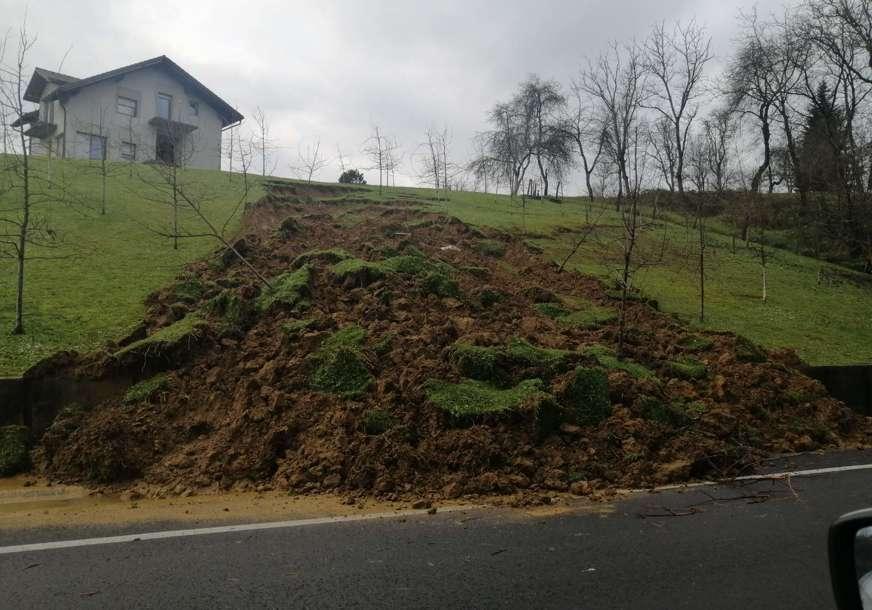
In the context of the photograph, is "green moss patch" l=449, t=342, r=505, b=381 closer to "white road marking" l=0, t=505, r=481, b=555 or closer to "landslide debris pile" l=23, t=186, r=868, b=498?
"landslide debris pile" l=23, t=186, r=868, b=498

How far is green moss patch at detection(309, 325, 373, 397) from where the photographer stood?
7.92m

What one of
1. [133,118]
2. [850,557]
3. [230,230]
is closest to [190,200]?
[230,230]

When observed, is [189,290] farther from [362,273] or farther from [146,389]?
[146,389]

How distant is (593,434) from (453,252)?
8.91 metres

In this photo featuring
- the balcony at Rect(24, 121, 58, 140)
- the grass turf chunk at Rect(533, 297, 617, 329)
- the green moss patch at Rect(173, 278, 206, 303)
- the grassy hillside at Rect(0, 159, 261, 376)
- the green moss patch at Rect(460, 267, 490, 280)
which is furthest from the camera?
the balcony at Rect(24, 121, 58, 140)

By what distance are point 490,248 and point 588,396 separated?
9.36 m

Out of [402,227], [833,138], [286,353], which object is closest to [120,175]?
[402,227]

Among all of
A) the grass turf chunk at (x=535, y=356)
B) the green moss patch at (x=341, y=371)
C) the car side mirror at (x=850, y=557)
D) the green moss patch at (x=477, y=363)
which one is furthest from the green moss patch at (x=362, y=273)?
the car side mirror at (x=850, y=557)

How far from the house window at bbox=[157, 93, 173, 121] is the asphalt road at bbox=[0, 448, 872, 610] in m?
37.1

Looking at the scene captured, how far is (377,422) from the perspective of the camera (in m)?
7.09

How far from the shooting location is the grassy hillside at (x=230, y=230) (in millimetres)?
10555

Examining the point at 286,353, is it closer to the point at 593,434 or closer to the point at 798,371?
the point at 593,434

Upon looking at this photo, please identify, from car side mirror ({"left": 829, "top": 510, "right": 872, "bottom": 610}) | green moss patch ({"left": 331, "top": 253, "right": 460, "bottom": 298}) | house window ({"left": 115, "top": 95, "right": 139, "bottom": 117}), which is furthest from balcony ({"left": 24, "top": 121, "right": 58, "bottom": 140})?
car side mirror ({"left": 829, "top": 510, "right": 872, "bottom": 610})

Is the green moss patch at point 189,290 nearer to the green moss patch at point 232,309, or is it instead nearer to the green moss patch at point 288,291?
the green moss patch at point 232,309
